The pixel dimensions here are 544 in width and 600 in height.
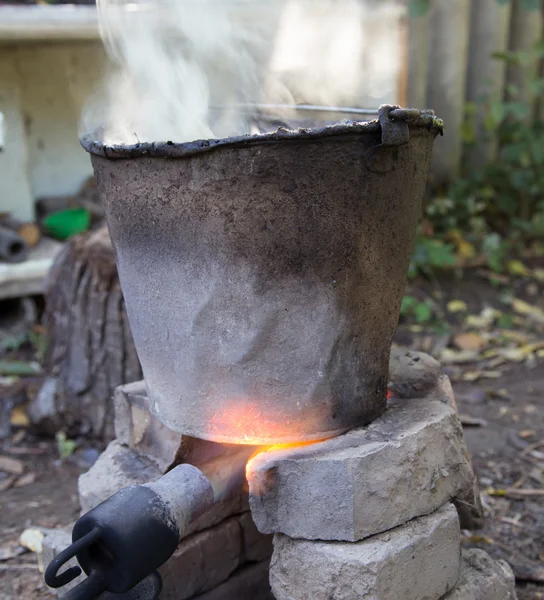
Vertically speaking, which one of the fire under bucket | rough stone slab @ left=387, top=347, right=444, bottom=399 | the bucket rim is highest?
the bucket rim

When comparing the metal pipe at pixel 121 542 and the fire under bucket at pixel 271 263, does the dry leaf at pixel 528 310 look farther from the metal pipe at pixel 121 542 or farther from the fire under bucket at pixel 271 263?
the metal pipe at pixel 121 542

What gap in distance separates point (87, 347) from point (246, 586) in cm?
141

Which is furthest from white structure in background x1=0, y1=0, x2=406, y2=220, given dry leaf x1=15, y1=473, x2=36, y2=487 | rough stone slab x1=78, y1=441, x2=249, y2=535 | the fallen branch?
rough stone slab x1=78, y1=441, x2=249, y2=535

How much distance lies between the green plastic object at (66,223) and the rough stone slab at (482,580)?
3271mm

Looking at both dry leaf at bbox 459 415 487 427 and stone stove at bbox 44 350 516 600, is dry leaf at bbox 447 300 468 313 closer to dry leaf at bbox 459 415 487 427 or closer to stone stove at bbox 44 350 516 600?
dry leaf at bbox 459 415 487 427

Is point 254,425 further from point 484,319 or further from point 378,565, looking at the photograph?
point 484,319

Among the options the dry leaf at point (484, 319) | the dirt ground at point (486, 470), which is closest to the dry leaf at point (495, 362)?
the dirt ground at point (486, 470)

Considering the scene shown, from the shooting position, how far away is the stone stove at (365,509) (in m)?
1.50

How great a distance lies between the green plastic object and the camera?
4.43 metres

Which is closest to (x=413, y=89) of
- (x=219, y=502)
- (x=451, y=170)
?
(x=451, y=170)

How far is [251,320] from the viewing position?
151 centimetres

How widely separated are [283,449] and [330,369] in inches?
8.3

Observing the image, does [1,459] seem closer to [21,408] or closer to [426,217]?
[21,408]

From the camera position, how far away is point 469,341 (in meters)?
3.95
